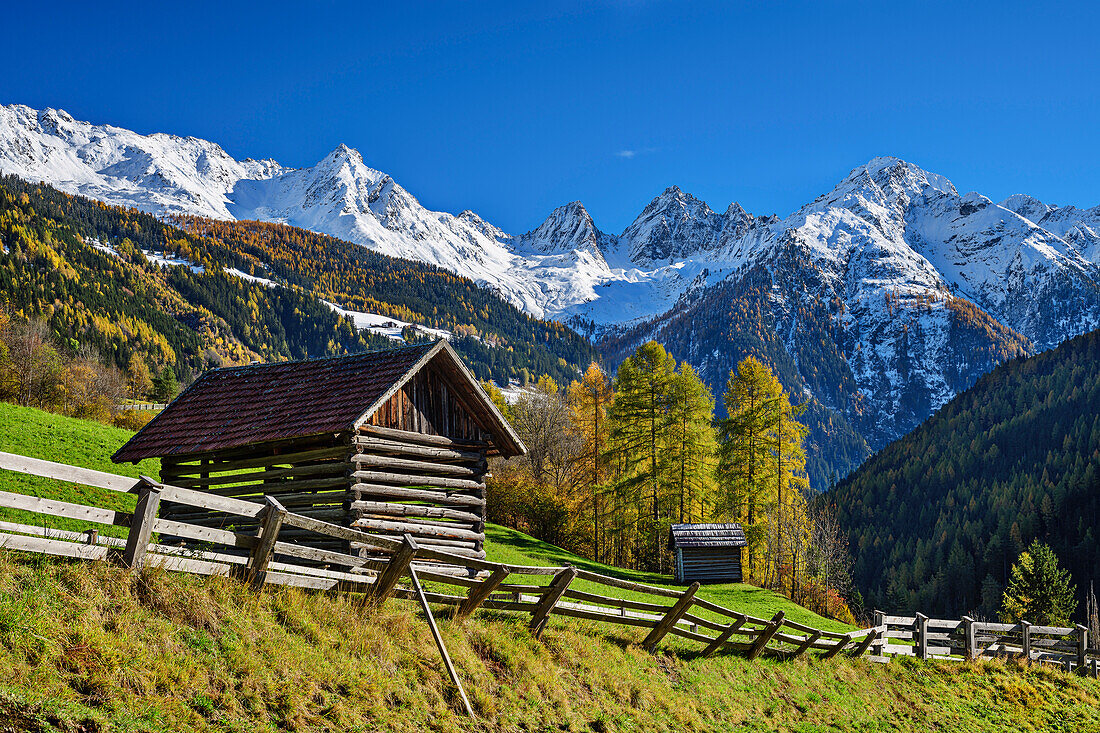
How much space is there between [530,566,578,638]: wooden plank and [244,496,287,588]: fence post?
4.19m

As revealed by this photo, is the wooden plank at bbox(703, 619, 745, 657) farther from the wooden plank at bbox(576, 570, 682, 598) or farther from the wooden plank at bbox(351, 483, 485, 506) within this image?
the wooden plank at bbox(351, 483, 485, 506)

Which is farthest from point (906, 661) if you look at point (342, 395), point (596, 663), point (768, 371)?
point (768, 371)

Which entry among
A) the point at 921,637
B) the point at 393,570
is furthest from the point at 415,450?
the point at 921,637

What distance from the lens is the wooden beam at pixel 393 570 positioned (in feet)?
30.6

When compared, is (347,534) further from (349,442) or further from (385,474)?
(385,474)

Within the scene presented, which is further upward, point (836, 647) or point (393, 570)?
point (393, 570)

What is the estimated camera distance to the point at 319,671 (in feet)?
26.8

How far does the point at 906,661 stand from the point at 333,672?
17564mm

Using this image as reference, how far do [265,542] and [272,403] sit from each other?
996cm

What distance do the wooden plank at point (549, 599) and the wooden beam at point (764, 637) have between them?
5.78 meters

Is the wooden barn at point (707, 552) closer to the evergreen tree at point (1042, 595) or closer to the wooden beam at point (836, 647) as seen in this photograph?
the wooden beam at point (836, 647)

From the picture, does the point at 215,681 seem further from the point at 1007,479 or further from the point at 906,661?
the point at 1007,479

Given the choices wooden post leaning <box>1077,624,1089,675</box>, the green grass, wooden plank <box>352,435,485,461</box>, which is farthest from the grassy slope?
wooden post leaning <box>1077,624,1089,675</box>

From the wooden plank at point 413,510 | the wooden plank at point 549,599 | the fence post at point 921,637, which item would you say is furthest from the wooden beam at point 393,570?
the fence post at point 921,637
